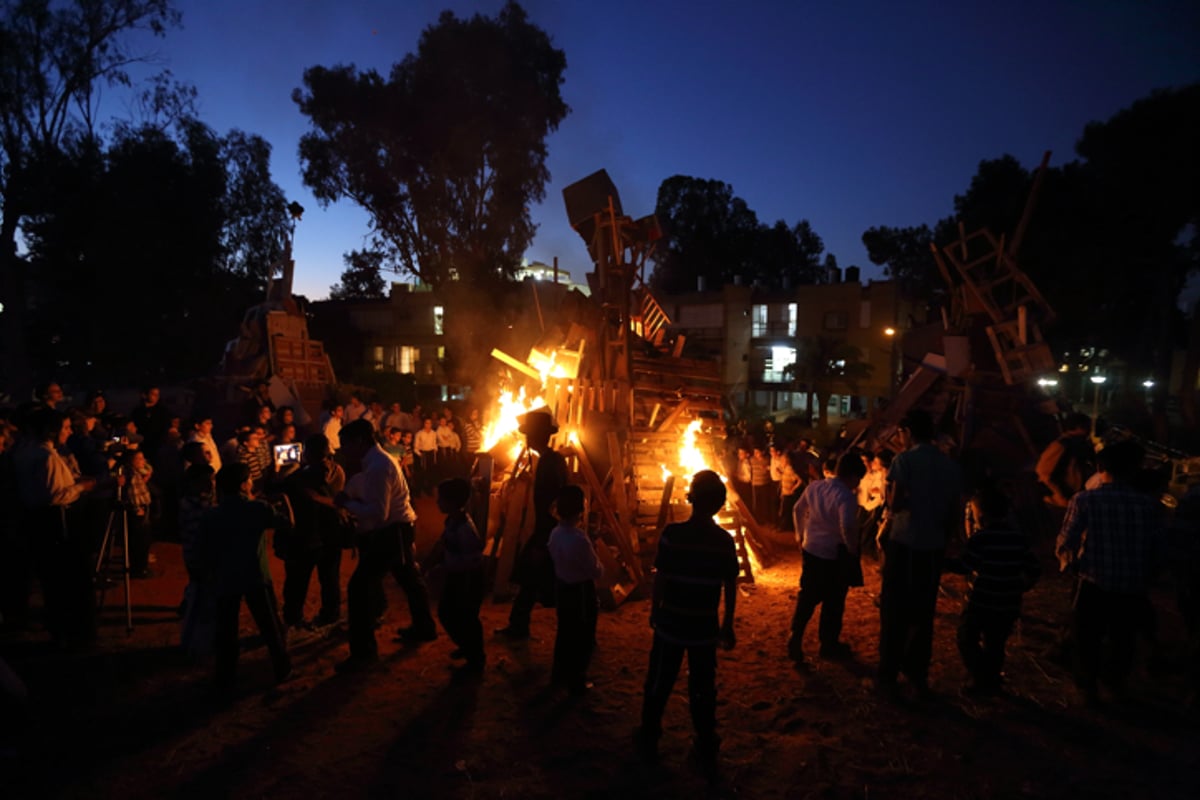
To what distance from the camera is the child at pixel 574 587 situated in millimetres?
5301

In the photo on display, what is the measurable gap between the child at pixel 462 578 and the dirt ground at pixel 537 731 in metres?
0.32

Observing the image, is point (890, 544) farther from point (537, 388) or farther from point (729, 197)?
point (729, 197)

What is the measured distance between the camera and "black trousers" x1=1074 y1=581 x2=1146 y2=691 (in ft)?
16.5

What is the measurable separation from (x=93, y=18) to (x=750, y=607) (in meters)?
25.7

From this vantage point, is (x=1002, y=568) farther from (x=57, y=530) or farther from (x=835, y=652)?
(x=57, y=530)

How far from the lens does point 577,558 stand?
17.3 feet

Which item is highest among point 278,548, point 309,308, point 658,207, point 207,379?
point 658,207

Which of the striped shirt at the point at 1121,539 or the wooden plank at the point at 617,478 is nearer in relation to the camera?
the striped shirt at the point at 1121,539

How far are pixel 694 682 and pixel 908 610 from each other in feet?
7.60

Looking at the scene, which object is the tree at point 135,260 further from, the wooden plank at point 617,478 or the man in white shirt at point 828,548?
the man in white shirt at point 828,548

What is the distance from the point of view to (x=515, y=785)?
13.8 ft

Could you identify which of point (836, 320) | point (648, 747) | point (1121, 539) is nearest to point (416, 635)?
point (648, 747)

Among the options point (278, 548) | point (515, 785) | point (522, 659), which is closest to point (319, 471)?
point (278, 548)

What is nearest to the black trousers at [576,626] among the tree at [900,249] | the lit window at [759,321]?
the lit window at [759,321]
